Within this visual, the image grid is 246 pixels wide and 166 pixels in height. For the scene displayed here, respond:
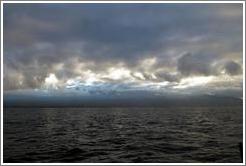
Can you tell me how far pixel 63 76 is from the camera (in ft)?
29.9

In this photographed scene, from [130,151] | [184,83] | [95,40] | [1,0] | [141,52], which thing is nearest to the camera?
[1,0]

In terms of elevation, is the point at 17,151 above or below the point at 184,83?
below

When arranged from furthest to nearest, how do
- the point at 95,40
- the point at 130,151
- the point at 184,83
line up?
the point at 95,40 → the point at 184,83 → the point at 130,151

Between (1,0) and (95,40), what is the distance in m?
5.56

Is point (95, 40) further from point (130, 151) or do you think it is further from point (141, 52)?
point (130, 151)

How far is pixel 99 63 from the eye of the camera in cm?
909

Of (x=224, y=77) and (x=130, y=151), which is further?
(x=130, y=151)

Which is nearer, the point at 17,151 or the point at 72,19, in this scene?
the point at 17,151

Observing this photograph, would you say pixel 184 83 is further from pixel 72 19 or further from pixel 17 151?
pixel 17 151

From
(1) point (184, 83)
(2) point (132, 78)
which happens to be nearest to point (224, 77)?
(1) point (184, 83)

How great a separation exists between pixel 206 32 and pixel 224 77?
234 centimetres

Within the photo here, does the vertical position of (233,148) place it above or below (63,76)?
below

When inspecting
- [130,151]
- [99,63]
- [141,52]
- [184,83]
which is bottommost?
[130,151]

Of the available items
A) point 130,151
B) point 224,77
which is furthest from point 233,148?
point 130,151
